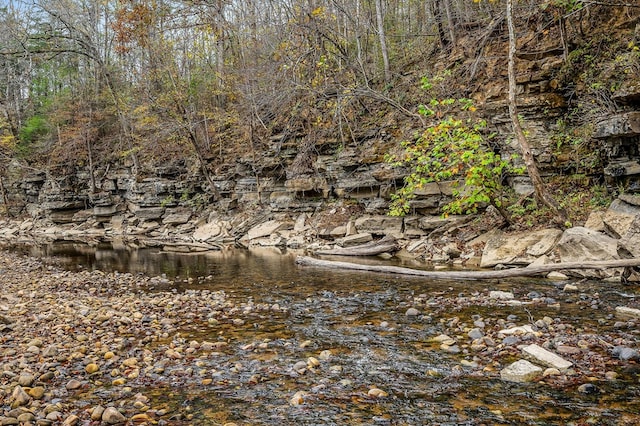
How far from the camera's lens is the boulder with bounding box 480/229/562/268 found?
31.2 feet

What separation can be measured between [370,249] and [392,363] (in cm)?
852

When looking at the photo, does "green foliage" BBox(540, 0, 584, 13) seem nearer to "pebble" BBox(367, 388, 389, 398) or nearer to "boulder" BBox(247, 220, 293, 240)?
"pebble" BBox(367, 388, 389, 398)

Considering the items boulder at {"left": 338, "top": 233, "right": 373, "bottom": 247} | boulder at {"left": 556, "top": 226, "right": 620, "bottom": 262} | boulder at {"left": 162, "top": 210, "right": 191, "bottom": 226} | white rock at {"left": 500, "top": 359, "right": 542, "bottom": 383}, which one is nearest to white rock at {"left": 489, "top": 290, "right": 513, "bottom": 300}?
boulder at {"left": 556, "top": 226, "right": 620, "bottom": 262}

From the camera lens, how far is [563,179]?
38.3 ft

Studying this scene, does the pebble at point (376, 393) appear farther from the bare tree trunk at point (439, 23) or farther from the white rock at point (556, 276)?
the bare tree trunk at point (439, 23)

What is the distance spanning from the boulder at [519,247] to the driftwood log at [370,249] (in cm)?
339

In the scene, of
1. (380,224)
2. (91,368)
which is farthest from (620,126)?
(91,368)

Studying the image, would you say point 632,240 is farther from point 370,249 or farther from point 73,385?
point 73,385

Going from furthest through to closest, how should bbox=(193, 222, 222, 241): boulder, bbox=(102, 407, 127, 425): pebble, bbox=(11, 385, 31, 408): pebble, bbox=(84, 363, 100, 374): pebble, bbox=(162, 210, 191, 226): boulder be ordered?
bbox=(162, 210, 191, 226): boulder, bbox=(193, 222, 222, 241): boulder, bbox=(84, 363, 100, 374): pebble, bbox=(11, 385, 31, 408): pebble, bbox=(102, 407, 127, 425): pebble

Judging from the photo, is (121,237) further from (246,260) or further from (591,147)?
(591,147)

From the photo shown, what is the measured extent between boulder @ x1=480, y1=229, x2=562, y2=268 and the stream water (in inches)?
61.0

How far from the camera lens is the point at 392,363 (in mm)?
4793

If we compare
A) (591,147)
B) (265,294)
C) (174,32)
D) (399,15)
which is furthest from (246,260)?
(174,32)

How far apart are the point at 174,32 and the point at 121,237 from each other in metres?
13.0
